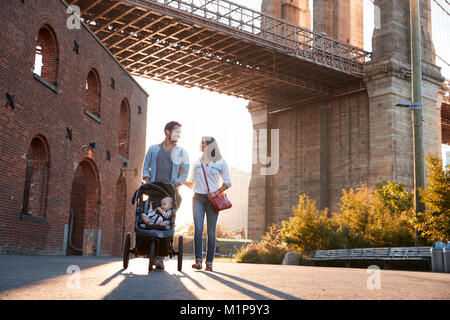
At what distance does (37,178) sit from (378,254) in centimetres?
990

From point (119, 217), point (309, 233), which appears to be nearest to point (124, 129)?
point (119, 217)

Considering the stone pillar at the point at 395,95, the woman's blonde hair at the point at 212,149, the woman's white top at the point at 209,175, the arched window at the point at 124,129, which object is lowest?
the woman's white top at the point at 209,175

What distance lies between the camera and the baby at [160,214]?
7.03 meters

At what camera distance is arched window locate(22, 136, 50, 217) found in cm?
1448

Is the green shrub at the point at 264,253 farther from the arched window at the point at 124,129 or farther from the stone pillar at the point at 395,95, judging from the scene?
the stone pillar at the point at 395,95

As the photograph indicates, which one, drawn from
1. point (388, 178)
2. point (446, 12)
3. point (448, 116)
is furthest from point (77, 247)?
point (446, 12)

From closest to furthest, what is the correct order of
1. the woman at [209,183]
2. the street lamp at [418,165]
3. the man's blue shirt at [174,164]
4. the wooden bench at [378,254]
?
the man's blue shirt at [174,164], the woman at [209,183], the wooden bench at [378,254], the street lamp at [418,165]

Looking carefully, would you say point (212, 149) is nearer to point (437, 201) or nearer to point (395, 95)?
point (437, 201)

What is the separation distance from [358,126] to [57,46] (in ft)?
86.1

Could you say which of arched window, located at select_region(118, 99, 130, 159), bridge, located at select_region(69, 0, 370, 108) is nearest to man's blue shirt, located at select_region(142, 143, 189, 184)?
arched window, located at select_region(118, 99, 130, 159)

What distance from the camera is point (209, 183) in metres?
7.68

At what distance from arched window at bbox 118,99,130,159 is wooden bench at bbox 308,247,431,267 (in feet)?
29.2

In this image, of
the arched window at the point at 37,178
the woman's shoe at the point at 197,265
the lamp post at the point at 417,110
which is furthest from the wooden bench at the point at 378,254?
the arched window at the point at 37,178

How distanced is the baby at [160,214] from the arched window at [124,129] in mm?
15218
